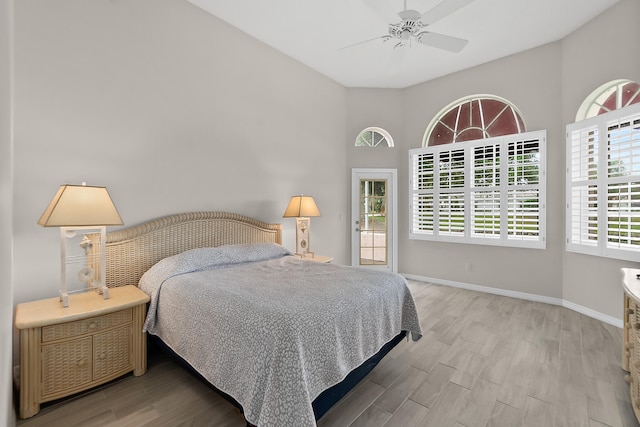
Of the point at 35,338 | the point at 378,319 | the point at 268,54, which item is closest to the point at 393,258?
the point at 378,319

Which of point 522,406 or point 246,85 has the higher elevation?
point 246,85

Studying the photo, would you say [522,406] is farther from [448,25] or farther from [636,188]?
[448,25]

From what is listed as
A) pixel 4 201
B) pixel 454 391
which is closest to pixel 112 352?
pixel 4 201

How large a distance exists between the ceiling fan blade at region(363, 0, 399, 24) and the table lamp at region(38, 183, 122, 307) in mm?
2523

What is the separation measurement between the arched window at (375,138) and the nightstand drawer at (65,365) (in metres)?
4.60

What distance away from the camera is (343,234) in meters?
5.31

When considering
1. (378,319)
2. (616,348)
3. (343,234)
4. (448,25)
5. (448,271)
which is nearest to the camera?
(378,319)

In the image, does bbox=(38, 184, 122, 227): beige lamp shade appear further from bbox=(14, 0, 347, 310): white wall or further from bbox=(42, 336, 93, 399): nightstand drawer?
bbox=(42, 336, 93, 399): nightstand drawer

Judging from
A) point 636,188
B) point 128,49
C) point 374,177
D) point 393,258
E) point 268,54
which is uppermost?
point 268,54

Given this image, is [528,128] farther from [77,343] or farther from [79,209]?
[77,343]

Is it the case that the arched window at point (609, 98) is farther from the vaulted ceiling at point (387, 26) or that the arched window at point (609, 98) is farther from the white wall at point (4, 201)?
the white wall at point (4, 201)

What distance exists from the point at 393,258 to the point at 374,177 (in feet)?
4.75

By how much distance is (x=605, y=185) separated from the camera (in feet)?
11.0

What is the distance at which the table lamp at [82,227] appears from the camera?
6.67 ft
